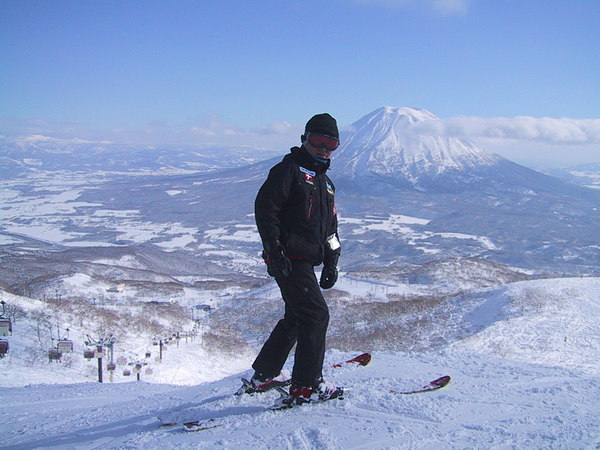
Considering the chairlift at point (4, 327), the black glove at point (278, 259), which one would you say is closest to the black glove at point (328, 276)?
the black glove at point (278, 259)

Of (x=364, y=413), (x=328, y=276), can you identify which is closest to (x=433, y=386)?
(x=364, y=413)

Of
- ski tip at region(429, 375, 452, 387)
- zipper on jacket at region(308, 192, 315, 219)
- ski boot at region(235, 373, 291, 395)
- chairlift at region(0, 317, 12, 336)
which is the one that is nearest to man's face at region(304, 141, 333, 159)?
zipper on jacket at region(308, 192, 315, 219)

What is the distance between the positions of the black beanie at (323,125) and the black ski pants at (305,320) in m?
1.32

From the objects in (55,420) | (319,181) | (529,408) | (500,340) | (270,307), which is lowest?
(270,307)

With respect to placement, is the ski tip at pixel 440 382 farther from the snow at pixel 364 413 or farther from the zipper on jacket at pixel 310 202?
the zipper on jacket at pixel 310 202

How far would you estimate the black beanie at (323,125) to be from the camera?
464 centimetres

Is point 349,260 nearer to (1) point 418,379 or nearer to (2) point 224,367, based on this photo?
(2) point 224,367

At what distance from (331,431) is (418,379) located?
2.61 m

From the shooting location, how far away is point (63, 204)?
183500 mm

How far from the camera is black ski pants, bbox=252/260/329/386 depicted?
4578mm

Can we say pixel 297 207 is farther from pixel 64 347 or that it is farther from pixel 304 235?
pixel 64 347

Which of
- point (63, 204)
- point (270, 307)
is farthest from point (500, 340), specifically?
point (63, 204)

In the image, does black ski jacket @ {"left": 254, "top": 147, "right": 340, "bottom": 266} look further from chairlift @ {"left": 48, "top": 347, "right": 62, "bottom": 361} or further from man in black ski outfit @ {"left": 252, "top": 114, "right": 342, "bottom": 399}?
chairlift @ {"left": 48, "top": 347, "right": 62, "bottom": 361}

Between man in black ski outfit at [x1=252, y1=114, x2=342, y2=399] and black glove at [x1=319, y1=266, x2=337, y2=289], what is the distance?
60mm
